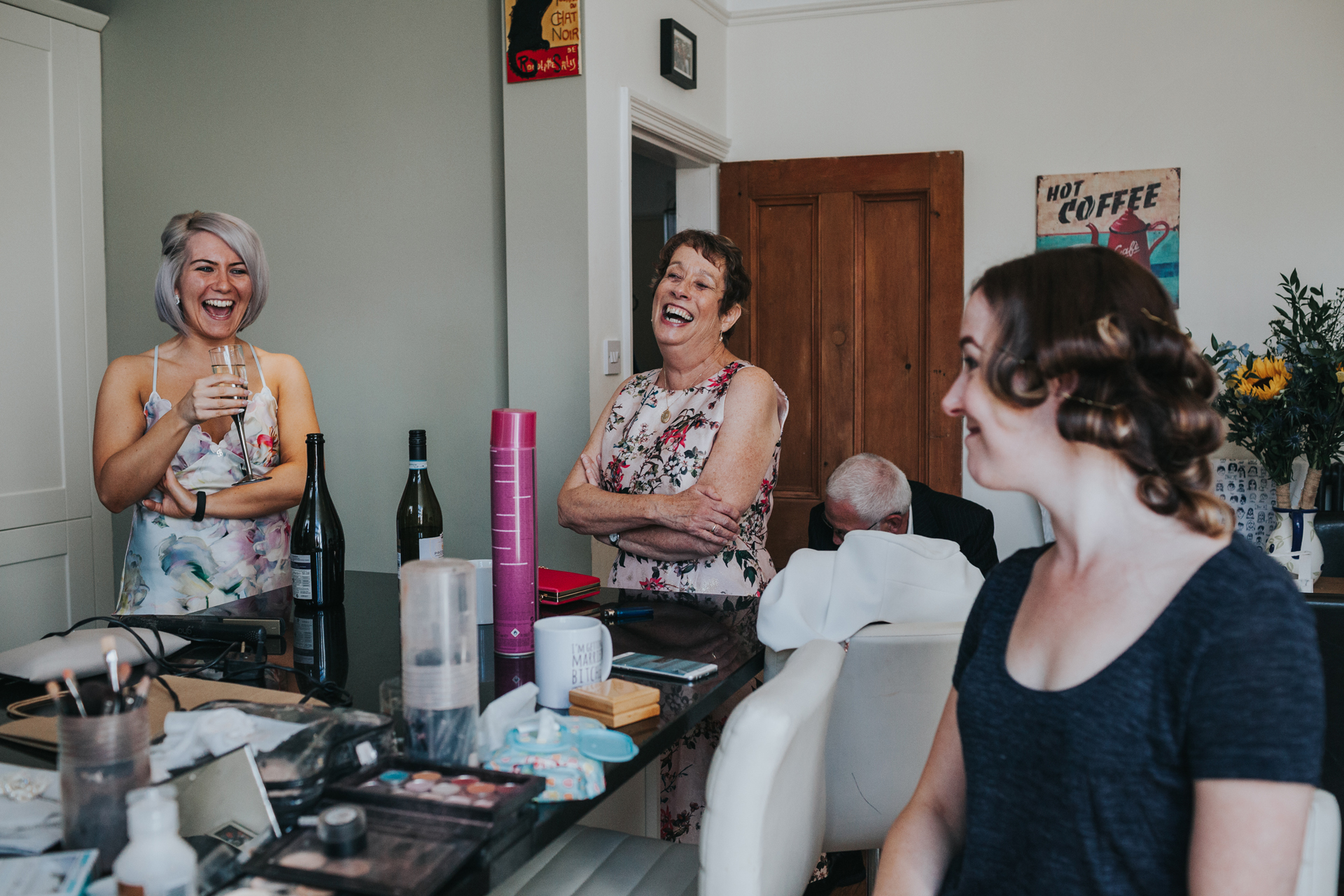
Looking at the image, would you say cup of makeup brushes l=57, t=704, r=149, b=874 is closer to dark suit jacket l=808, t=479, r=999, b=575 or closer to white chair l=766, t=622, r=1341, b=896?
white chair l=766, t=622, r=1341, b=896

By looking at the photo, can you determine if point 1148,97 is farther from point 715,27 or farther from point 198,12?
point 198,12

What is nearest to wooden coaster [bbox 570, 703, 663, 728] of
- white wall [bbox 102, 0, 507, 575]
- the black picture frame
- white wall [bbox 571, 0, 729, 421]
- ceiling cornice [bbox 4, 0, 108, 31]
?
white wall [bbox 571, 0, 729, 421]

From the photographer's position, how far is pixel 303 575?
182 cm

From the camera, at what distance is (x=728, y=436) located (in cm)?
212

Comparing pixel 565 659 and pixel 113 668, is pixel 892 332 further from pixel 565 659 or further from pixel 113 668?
pixel 113 668

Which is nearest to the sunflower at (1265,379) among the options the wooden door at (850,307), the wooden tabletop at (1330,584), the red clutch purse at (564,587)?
the wooden tabletop at (1330,584)

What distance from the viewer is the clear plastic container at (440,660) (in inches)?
39.0

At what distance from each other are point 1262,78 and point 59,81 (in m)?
4.28

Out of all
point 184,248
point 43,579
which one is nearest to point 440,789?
point 184,248

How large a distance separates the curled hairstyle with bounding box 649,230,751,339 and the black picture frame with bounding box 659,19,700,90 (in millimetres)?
1395

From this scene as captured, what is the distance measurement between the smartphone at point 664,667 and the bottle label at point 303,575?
680 millimetres

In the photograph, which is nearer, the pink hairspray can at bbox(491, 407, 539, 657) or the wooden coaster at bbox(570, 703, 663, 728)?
the wooden coaster at bbox(570, 703, 663, 728)

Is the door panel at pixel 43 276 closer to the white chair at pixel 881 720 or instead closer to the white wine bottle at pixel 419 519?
the white wine bottle at pixel 419 519

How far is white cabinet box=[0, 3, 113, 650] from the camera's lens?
3.38 meters
